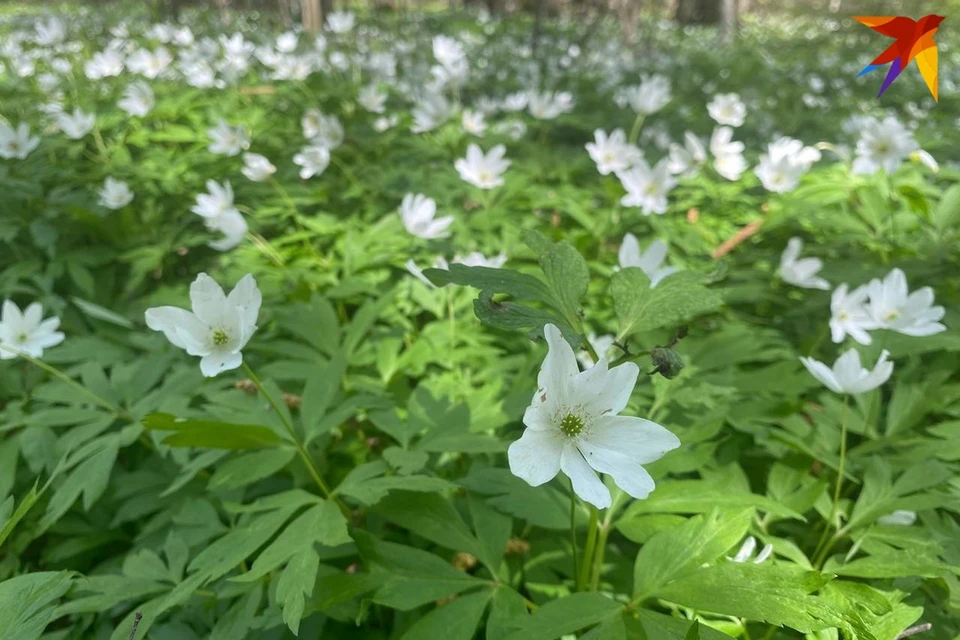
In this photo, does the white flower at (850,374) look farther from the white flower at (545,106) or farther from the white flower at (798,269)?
the white flower at (545,106)

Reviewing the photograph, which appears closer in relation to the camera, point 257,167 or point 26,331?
point 26,331

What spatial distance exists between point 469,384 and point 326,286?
102cm

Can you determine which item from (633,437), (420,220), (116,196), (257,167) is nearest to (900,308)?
(633,437)

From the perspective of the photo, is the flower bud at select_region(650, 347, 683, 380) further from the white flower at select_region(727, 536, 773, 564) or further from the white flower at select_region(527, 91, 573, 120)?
the white flower at select_region(527, 91, 573, 120)

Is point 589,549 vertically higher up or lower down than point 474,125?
higher up

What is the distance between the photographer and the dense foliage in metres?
1.28

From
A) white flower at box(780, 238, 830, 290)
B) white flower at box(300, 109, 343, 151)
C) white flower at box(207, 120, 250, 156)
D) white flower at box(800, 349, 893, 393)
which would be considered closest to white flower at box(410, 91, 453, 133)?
white flower at box(300, 109, 343, 151)

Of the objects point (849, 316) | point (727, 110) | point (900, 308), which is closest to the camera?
point (900, 308)

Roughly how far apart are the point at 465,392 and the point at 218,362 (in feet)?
3.09

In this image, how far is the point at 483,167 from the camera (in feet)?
11.0

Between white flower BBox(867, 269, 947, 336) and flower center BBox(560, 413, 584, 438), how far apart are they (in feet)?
4.38

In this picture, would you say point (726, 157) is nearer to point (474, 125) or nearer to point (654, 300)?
point (474, 125)

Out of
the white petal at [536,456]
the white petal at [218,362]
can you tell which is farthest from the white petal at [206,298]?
the white petal at [536,456]

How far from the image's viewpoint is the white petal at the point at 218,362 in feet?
4.56
